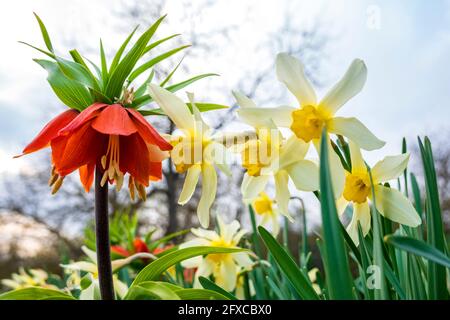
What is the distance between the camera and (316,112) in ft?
1.31

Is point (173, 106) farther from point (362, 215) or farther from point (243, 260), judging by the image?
point (243, 260)

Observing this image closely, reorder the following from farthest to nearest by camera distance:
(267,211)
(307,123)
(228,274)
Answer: (267,211)
(228,274)
(307,123)

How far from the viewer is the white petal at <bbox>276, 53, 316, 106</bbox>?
0.38m

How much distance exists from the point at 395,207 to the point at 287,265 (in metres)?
0.11

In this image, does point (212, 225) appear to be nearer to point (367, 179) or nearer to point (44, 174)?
point (44, 174)

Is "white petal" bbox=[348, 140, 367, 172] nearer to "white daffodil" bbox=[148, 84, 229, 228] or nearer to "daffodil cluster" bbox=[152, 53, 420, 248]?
"daffodil cluster" bbox=[152, 53, 420, 248]

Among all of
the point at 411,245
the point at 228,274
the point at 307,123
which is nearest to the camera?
the point at 411,245

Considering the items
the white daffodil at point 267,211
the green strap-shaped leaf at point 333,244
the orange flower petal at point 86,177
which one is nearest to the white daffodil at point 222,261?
the white daffodil at point 267,211

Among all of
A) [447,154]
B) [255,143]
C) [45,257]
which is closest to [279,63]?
[255,143]

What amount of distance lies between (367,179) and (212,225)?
4.58 m

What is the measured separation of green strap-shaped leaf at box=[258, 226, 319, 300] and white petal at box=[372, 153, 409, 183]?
0.36ft

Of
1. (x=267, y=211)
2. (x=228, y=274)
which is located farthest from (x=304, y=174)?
(x=267, y=211)

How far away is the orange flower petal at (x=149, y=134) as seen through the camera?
0.45 meters
